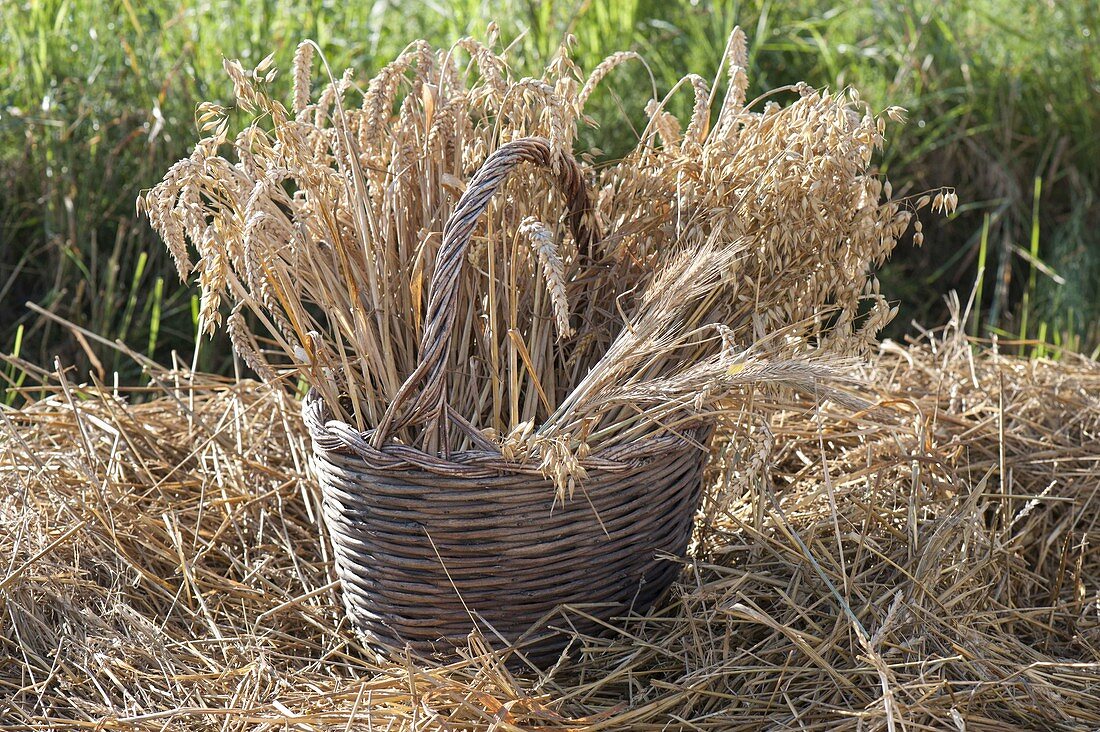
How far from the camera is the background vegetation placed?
248 centimetres

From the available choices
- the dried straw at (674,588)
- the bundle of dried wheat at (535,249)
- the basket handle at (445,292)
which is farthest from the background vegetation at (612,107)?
the basket handle at (445,292)

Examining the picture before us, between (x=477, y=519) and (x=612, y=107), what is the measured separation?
1663 mm

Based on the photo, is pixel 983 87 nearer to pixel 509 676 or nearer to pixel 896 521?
pixel 896 521

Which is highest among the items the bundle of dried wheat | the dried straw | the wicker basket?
the bundle of dried wheat

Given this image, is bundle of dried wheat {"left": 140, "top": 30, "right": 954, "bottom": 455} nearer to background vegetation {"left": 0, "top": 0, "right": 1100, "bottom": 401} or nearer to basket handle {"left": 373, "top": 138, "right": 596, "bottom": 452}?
basket handle {"left": 373, "top": 138, "right": 596, "bottom": 452}

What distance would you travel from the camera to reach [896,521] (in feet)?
5.34

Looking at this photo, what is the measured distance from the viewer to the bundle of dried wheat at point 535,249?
1.25 meters

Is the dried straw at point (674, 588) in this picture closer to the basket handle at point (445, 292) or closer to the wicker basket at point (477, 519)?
the wicker basket at point (477, 519)

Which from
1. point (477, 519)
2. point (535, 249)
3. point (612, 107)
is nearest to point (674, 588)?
point (477, 519)

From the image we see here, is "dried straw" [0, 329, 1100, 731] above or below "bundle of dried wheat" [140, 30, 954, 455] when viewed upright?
below

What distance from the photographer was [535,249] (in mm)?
1220

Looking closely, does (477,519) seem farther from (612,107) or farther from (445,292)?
(612,107)

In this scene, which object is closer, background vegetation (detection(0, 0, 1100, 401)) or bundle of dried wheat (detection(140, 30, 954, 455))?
bundle of dried wheat (detection(140, 30, 954, 455))


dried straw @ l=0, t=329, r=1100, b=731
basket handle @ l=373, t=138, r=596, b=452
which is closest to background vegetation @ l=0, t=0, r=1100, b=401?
dried straw @ l=0, t=329, r=1100, b=731
